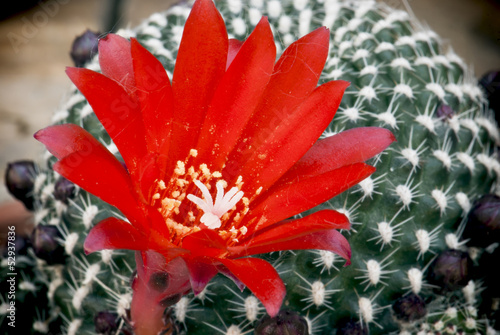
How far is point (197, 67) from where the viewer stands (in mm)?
625

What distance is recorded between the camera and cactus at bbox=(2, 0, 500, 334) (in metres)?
0.71

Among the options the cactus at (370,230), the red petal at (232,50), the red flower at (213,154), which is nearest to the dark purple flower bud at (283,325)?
the cactus at (370,230)

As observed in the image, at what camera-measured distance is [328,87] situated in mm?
606

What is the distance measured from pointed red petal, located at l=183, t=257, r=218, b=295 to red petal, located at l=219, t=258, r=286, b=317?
0.02 m

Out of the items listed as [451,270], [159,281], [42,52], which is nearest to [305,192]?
[159,281]

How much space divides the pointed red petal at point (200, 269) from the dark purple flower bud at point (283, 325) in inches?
5.7

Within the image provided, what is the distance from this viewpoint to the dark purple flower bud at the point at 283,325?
2.07ft

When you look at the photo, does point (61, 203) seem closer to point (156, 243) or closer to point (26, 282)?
point (26, 282)

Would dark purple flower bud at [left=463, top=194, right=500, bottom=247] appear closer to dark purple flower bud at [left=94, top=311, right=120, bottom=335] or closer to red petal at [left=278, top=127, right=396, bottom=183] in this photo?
red petal at [left=278, top=127, right=396, bottom=183]

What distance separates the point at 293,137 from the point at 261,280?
18cm

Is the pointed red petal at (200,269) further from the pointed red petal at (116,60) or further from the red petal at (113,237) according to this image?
the pointed red petal at (116,60)

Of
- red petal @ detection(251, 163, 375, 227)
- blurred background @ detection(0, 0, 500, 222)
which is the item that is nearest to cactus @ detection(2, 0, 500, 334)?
red petal @ detection(251, 163, 375, 227)

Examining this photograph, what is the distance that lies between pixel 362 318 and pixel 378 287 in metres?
0.05

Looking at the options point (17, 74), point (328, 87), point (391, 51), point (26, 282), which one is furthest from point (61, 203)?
point (17, 74)
